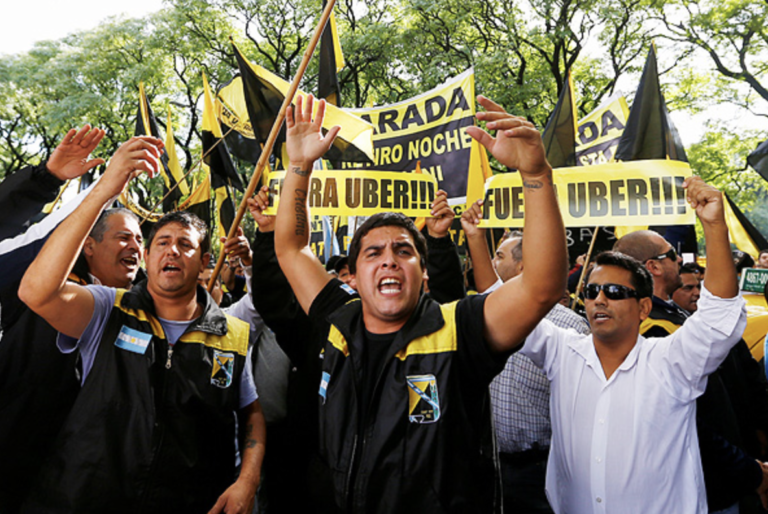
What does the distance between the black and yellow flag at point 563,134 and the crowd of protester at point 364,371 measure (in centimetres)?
309

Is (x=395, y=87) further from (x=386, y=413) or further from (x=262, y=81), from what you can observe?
(x=386, y=413)

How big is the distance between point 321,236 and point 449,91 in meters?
3.64

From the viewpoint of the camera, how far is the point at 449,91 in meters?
5.10

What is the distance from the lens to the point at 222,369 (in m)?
2.43

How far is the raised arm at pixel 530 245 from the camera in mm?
1847

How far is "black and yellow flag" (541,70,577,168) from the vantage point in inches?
226

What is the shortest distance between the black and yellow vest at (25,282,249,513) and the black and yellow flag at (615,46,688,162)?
4.49 meters

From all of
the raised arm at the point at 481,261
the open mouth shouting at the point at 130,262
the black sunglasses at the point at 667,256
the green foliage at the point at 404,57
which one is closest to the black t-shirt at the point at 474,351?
the raised arm at the point at 481,261

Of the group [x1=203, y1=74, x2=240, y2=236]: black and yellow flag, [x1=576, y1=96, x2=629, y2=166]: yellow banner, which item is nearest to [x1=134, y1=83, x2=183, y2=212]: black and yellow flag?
[x1=203, y1=74, x2=240, y2=236]: black and yellow flag

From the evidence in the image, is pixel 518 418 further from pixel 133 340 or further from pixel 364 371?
pixel 133 340

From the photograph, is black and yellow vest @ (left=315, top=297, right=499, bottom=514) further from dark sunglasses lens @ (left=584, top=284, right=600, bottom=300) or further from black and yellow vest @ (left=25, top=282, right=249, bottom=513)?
dark sunglasses lens @ (left=584, top=284, right=600, bottom=300)

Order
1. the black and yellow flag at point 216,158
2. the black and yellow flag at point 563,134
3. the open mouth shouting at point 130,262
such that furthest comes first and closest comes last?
the black and yellow flag at point 216,158 → the black and yellow flag at point 563,134 → the open mouth shouting at point 130,262

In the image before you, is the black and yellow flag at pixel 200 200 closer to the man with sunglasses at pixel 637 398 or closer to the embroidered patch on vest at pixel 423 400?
the man with sunglasses at pixel 637 398

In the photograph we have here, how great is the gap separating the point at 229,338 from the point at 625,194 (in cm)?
297
